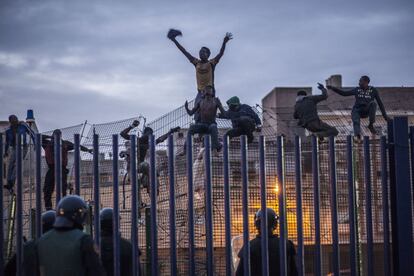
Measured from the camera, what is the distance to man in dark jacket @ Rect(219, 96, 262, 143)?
1345 centimetres

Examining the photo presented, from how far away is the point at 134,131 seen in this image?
12.7 metres

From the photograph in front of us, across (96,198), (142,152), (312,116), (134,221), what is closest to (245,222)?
(134,221)

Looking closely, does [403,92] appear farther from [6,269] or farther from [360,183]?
[6,269]

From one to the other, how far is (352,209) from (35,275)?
11.1ft

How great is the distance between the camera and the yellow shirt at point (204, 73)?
1423 cm

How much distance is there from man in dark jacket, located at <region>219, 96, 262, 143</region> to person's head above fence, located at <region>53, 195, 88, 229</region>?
745 centimetres

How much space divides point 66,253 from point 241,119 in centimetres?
806

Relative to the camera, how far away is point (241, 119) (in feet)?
44.1

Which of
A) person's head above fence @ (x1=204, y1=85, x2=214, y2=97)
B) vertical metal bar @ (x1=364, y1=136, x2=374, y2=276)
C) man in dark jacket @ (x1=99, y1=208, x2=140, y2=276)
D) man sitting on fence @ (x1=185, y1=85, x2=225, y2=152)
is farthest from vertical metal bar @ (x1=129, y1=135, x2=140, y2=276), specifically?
person's head above fence @ (x1=204, y1=85, x2=214, y2=97)

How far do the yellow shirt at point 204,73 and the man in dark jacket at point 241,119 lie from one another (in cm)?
61

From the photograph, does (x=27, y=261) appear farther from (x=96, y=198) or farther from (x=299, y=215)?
(x=299, y=215)

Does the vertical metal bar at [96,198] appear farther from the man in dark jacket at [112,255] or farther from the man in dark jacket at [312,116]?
the man in dark jacket at [312,116]

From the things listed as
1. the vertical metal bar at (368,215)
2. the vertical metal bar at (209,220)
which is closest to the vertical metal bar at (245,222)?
the vertical metal bar at (209,220)

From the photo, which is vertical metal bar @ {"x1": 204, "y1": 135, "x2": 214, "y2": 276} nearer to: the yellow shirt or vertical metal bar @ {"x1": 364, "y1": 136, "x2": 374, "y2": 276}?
vertical metal bar @ {"x1": 364, "y1": 136, "x2": 374, "y2": 276}
